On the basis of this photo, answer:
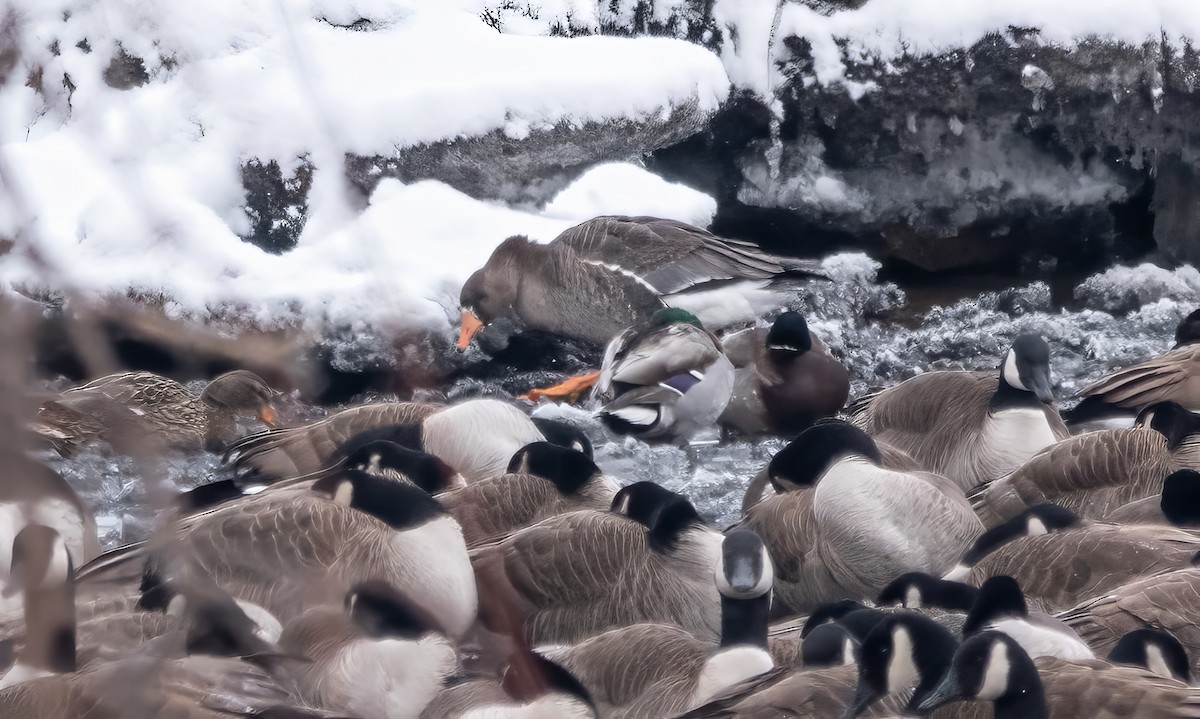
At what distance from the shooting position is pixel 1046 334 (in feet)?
27.1

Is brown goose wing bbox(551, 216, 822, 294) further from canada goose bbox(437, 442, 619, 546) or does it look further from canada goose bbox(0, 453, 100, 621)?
canada goose bbox(0, 453, 100, 621)

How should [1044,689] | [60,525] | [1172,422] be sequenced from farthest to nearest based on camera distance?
1. [1172,422]
2. [60,525]
3. [1044,689]

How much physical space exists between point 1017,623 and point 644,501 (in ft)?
4.80

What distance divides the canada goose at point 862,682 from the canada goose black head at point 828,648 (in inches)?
5.1

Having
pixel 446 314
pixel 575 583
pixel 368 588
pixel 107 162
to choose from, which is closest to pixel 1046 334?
pixel 446 314

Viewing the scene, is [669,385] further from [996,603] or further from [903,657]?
[903,657]

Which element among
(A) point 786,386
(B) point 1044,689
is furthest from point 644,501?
(A) point 786,386

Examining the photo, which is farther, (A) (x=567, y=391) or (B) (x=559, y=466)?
(A) (x=567, y=391)

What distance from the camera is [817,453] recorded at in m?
4.79

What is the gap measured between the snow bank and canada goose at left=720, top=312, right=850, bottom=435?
6.53ft

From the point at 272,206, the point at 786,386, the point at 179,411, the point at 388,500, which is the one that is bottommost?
the point at 786,386

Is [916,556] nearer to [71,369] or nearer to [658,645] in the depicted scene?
[658,645]

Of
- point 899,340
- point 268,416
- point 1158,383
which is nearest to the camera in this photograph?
point 1158,383

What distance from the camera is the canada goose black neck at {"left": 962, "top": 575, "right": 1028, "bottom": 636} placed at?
3.48 m
